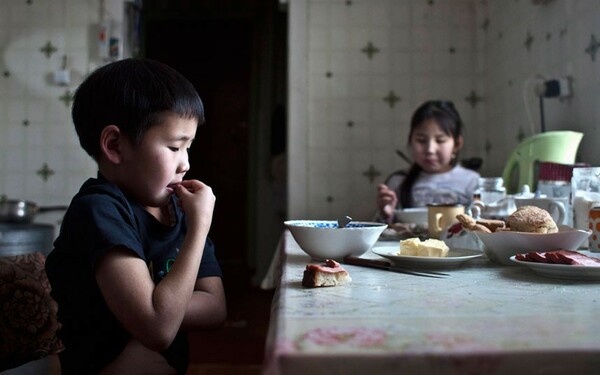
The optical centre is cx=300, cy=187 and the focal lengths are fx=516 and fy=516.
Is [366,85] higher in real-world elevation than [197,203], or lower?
higher

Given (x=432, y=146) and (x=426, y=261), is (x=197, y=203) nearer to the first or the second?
(x=426, y=261)

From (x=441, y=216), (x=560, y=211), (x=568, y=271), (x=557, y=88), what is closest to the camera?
(x=568, y=271)

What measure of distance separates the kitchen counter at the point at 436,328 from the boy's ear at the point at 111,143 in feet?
1.25

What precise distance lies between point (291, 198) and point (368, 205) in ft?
1.34

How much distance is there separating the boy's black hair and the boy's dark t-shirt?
0.10 m

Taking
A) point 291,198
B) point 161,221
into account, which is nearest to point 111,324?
point 161,221

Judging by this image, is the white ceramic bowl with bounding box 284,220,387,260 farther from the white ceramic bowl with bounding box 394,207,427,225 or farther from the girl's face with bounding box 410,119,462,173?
the girl's face with bounding box 410,119,462,173

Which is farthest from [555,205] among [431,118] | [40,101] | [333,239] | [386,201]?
[40,101]

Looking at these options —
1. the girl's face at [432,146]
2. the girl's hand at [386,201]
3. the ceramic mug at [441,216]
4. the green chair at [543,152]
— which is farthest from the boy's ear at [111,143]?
the girl's face at [432,146]

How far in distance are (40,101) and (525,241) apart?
2.65m

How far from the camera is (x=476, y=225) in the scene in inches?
37.2

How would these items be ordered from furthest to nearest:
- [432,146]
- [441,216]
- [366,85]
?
[366,85]
[432,146]
[441,216]

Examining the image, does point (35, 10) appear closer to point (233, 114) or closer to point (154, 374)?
point (233, 114)

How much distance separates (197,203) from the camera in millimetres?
828
